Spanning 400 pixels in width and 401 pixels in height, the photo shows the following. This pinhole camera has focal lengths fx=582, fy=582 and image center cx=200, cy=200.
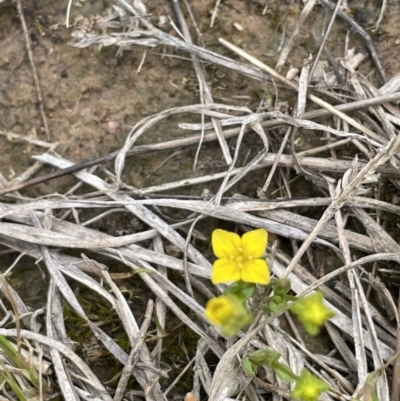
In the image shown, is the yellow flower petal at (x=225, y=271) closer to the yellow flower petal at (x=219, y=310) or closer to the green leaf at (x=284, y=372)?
the yellow flower petal at (x=219, y=310)

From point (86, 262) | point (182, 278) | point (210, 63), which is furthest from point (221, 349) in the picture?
point (210, 63)

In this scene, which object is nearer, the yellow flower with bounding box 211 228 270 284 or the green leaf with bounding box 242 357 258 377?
the yellow flower with bounding box 211 228 270 284

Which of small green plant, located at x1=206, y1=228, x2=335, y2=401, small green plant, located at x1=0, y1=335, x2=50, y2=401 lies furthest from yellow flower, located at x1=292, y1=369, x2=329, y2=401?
small green plant, located at x1=0, y1=335, x2=50, y2=401

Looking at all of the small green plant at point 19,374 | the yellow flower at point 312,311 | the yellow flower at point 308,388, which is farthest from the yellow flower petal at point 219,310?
the small green plant at point 19,374

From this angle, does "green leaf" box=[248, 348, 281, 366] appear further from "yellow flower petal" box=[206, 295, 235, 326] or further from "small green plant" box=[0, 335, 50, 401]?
"small green plant" box=[0, 335, 50, 401]

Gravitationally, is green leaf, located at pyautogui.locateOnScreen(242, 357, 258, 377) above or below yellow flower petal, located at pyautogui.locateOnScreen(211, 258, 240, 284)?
below

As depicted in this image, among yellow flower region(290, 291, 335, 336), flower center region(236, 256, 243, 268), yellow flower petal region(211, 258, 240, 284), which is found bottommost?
yellow flower region(290, 291, 335, 336)

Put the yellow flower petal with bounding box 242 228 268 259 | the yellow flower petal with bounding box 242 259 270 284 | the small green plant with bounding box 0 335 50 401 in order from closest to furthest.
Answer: the yellow flower petal with bounding box 242 259 270 284
the yellow flower petal with bounding box 242 228 268 259
the small green plant with bounding box 0 335 50 401
